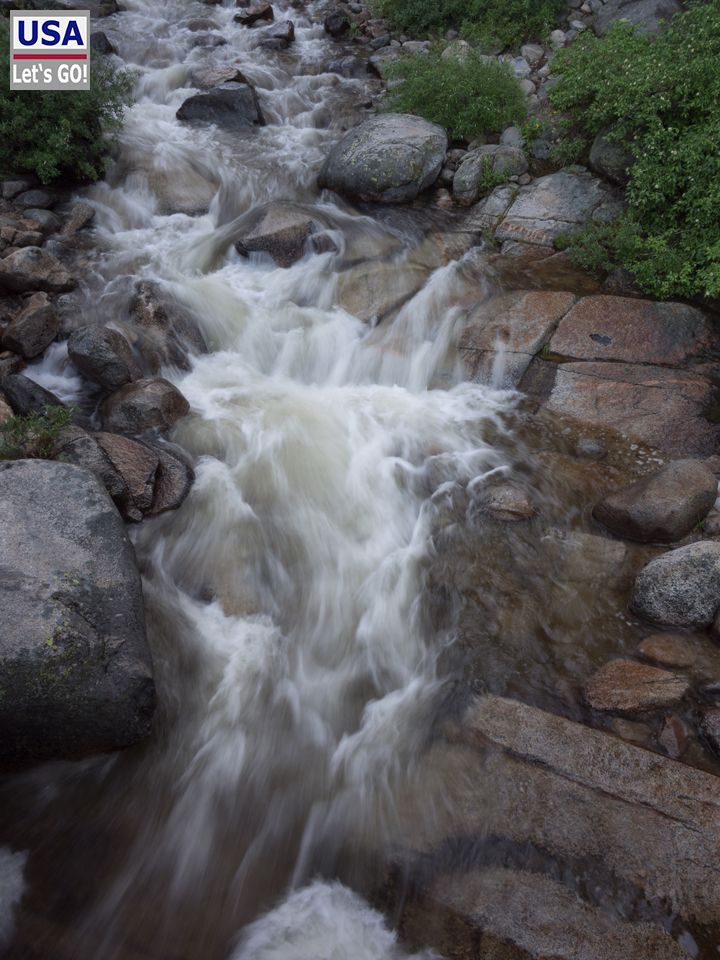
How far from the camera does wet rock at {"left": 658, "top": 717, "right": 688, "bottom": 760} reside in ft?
12.7

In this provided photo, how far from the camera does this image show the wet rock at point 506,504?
5.65 m

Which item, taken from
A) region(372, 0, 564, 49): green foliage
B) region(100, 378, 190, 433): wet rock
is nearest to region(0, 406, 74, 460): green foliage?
region(100, 378, 190, 433): wet rock

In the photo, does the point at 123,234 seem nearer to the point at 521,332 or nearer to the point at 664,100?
the point at 521,332

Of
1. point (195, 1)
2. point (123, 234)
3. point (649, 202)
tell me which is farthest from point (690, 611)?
point (195, 1)

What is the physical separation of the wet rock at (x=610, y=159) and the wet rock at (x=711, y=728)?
6931 millimetres

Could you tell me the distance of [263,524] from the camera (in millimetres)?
5684

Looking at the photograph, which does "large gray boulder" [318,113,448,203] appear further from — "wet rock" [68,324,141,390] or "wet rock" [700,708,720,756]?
"wet rock" [700,708,720,756]

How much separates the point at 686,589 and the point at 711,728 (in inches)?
40.5

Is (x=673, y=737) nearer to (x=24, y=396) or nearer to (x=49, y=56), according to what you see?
(x=24, y=396)

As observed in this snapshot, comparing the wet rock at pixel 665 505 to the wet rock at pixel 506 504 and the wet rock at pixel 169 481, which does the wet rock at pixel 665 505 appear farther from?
the wet rock at pixel 169 481

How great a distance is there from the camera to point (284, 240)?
8.56 meters

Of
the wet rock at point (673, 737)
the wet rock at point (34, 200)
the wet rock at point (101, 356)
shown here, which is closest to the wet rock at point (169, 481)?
the wet rock at point (101, 356)

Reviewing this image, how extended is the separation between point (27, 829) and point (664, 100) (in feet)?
31.2

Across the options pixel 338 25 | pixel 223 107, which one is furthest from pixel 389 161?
pixel 338 25
